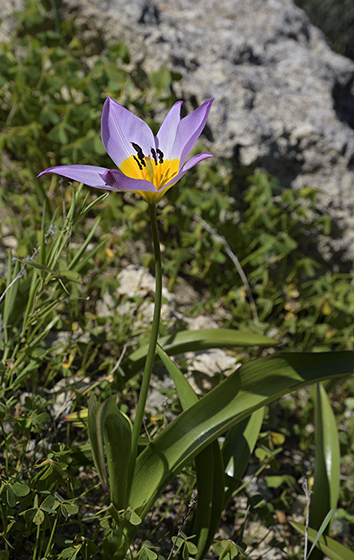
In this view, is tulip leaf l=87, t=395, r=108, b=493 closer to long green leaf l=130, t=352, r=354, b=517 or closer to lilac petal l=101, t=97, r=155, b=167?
long green leaf l=130, t=352, r=354, b=517

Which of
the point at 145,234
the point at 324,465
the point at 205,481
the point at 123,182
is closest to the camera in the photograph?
the point at 123,182

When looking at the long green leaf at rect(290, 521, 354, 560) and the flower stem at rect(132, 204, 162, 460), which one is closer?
the flower stem at rect(132, 204, 162, 460)

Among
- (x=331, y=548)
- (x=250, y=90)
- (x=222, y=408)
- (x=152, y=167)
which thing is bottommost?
(x=331, y=548)

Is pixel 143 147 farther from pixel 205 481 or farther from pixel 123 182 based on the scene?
pixel 205 481

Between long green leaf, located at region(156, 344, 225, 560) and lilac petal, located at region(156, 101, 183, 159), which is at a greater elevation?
lilac petal, located at region(156, 101, 183, 159)

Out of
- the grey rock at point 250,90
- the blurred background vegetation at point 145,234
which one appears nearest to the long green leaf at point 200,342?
the blurred background vegetation at point 145,234

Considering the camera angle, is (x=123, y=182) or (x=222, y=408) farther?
(x=222, y=408)

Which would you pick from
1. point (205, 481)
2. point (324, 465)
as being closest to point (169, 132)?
point (205, 481)

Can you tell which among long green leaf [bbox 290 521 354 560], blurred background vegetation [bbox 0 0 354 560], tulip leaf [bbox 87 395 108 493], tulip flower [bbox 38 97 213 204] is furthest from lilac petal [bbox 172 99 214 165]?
long green leaf [bbox 290 521 354 560]

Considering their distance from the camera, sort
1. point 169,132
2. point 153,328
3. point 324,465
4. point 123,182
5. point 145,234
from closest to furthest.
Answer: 1. point 123,182
2. point 153,328
3. point 169,132
4. point 324,465
5. point 145,234
